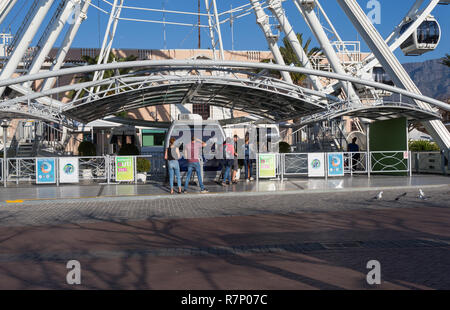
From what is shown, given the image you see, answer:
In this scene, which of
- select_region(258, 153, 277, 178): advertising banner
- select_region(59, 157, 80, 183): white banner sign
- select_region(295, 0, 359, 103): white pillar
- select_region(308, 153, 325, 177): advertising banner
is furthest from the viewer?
select_region(295, 0, 359, 103): white pillar

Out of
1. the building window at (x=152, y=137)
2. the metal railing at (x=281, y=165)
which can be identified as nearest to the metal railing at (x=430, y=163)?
the metal railing at (x=281, y=165)

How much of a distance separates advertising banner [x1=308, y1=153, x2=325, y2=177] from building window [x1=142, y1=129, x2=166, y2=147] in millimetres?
16564

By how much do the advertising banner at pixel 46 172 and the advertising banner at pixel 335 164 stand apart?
11.1 m

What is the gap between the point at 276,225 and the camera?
368 inches

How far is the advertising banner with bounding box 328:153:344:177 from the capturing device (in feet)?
65.9

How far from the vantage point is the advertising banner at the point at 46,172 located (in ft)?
61.6

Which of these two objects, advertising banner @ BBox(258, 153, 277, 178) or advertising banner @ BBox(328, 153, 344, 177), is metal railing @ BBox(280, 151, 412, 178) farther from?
advertising banner @ BBox(258, 153, 277, 178)

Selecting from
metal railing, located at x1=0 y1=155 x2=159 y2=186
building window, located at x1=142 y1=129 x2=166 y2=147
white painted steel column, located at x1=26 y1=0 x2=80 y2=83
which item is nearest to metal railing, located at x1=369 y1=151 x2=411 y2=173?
metal railing, located at x1=0 y1=155 x2=159 y2=186

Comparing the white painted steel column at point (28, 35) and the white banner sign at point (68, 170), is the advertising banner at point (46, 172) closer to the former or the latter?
the white banner sign at point (68, 170)

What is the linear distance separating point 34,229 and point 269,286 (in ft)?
19.5

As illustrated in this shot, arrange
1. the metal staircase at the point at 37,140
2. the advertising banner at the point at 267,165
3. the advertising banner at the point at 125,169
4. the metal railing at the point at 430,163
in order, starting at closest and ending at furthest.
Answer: the advertising banner at the point at 125,169, the advertising banner at the point at 267,165, the metal railing at the point at 430,163, the metal staircase at the point at 37,140

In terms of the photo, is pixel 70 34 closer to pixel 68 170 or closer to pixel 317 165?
pixel 68 170
